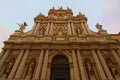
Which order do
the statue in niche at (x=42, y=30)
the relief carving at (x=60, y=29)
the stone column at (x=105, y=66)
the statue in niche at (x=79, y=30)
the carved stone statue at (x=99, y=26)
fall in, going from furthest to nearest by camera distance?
1. the carved stone statue at (x=99, y=26)
2. the statue in niche at (x=42, y=30)
3. the statue in niche at (x=79, y=30)
4. the relief carving at (x=60, y=29)
5. the stone column at (x=105, y=66)

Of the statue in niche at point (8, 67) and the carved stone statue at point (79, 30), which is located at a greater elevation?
the carved stone statue at point (79, 30)

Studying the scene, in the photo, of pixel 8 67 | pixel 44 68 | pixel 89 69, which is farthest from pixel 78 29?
pixel 8 67

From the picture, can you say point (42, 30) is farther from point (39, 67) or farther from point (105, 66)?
point (105, 66)

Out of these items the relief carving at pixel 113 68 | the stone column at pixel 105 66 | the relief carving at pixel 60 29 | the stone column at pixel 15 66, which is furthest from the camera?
the relief carving at pixel 60 29

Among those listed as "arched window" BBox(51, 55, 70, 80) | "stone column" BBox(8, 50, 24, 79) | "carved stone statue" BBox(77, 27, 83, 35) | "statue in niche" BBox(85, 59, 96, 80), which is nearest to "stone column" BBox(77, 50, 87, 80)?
"statue in niche" BBox(85, 59, 96, 80)

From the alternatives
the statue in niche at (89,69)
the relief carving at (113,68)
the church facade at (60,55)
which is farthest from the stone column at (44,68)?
the relief carving at (113,68)

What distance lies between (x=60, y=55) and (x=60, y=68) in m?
1.29

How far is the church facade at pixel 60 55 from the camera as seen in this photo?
36.2ft

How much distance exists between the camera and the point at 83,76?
10562 millimetres

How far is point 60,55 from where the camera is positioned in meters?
13.0

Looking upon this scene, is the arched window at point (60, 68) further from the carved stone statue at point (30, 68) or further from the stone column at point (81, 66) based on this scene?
the carved stone statue at point (30, 68)

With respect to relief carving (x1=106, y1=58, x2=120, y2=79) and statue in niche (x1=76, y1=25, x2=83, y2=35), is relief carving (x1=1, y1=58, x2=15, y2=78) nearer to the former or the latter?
statue in niche (x1=76, y1=25, x2=83, y2=35)

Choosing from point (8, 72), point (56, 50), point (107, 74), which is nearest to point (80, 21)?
point (56, 50)

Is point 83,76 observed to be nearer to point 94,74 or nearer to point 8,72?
point 94,74
